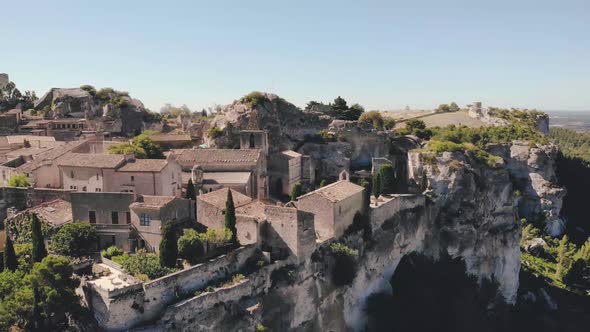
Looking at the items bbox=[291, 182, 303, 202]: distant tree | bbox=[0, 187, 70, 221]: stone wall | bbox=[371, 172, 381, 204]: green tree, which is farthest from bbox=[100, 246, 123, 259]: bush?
bbox=[371, 172, 381, 204]: green tree

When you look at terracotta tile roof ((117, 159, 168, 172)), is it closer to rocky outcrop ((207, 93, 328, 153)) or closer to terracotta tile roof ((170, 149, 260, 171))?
terracotta tile roof ((170, 149, 260, 171))

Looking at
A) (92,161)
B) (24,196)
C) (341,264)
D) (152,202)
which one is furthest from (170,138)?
(341,264)

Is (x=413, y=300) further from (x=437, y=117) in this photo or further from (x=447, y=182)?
(x=437, y=117)

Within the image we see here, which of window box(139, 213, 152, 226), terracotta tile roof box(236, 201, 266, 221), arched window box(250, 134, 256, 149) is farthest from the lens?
arched window box(250, 134, 256, 149)

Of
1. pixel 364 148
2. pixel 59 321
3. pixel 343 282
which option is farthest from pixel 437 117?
pixel 59 321

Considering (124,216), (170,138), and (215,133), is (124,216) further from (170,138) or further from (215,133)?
(170,138)

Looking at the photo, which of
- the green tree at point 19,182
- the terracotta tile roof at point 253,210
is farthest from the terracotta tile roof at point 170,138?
the terracotta tile roof at point 253,210

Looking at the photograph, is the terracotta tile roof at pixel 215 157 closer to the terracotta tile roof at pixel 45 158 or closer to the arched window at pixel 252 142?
the arched window at pixel 252 142
